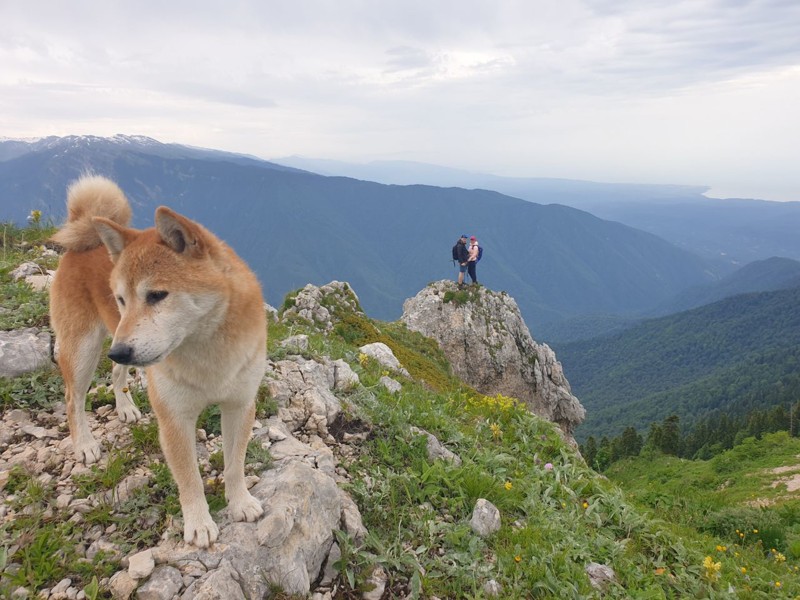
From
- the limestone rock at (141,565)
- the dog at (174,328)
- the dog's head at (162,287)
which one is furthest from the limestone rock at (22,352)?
the dog's head at (162,287)

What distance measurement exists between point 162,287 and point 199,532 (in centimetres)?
233

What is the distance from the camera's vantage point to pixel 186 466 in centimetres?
414

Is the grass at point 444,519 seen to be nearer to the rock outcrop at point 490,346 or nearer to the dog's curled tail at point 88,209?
the dog's curled tail at point 88,209

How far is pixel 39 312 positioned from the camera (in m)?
7.62

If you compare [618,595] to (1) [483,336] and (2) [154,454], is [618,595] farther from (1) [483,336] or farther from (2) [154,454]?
(1) [483,336]

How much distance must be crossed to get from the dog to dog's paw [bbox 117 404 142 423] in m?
0.60

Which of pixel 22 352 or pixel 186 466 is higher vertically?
pixel 186 466

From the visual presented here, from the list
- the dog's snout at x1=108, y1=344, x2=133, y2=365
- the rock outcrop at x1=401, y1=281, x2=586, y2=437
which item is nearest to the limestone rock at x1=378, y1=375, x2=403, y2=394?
the dog's snout at x1=108, y1=344, x2=133, y2=365

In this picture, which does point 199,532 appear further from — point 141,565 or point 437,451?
point 437,451

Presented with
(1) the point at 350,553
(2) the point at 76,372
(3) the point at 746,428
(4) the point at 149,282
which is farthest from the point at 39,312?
(3) the point at 746,428

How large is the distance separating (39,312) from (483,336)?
27.9m

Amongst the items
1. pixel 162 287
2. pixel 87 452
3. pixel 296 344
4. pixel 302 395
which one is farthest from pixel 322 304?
pixel 162 287

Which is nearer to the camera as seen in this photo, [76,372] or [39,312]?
[76,372]

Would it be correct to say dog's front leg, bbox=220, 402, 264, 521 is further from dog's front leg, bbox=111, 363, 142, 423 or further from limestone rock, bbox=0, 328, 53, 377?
limestone rock, bbox=0, 328, 53, 377
